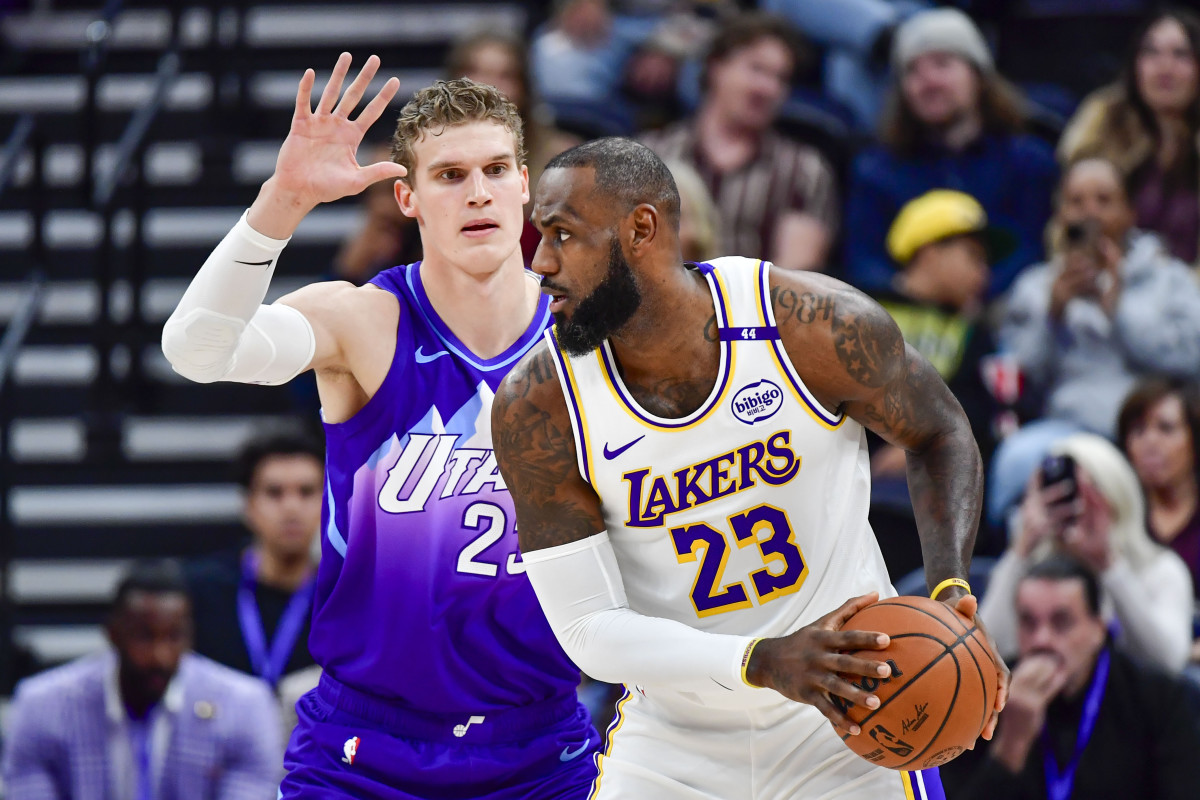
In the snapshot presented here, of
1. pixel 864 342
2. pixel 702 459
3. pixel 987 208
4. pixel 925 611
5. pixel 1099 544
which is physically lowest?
pixel 1099 544

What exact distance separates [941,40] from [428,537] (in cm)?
491

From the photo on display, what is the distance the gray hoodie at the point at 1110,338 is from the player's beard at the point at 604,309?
14.0 ft

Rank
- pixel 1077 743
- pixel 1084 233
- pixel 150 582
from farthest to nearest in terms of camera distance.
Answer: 1. pixel 1084 233
2. pixel 150 582
3. pixel 1077 743

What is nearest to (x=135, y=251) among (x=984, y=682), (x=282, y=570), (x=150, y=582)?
(x=282, y=570)

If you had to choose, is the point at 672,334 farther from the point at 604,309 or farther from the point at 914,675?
the point at 914,675

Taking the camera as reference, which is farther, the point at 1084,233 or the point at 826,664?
the point at 1084,233

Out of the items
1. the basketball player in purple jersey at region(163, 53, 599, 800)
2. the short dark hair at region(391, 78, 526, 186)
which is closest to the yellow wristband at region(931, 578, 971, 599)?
the basketball player in purple jersey at region(163, 53, 599, 800)

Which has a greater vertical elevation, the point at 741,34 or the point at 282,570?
the point at 741,34

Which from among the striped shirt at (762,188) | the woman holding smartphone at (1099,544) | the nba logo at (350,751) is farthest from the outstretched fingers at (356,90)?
the striped shirt at (762,188)

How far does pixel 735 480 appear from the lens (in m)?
3.63

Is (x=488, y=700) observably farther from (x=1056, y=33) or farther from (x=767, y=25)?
(x=1056, y=33)

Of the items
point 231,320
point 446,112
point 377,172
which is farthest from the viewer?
point 446,112

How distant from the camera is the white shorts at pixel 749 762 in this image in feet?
12.0

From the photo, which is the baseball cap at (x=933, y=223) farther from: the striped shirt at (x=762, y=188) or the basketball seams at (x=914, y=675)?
the basketball seams at (x=914, y=675)
